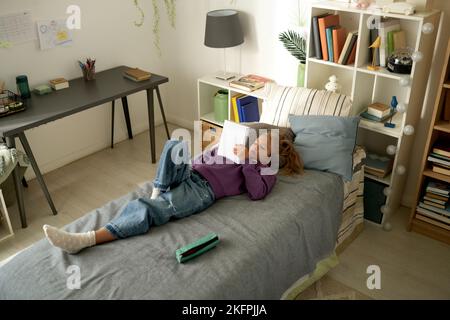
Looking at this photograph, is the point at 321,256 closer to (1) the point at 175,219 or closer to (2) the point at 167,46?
(1) the point at 175,219

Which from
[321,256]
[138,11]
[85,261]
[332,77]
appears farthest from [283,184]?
[138,11]

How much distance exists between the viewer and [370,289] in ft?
7.43

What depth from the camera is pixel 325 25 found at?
261 cm

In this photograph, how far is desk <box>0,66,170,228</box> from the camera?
2559mm

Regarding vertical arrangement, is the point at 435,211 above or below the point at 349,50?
below

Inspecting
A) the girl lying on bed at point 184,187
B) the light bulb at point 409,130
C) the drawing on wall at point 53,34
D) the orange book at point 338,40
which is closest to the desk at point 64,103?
the drawing on wall at point 53,34

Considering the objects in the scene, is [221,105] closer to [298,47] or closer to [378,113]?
[298,47]

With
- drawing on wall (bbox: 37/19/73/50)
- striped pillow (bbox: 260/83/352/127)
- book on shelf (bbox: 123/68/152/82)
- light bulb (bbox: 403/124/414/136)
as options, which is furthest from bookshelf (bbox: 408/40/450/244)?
drawing on wall (bbox: 37/19/73/50)

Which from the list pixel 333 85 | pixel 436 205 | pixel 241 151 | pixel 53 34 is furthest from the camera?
pixel 53 34

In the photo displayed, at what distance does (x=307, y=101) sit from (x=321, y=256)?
36.5 inches

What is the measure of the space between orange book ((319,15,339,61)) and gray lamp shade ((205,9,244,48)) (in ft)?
2.46

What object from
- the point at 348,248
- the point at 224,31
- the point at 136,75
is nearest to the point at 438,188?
the point at 348,248

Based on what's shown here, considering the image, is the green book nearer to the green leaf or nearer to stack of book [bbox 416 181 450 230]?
the green leaf

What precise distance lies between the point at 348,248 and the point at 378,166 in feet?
1.76
